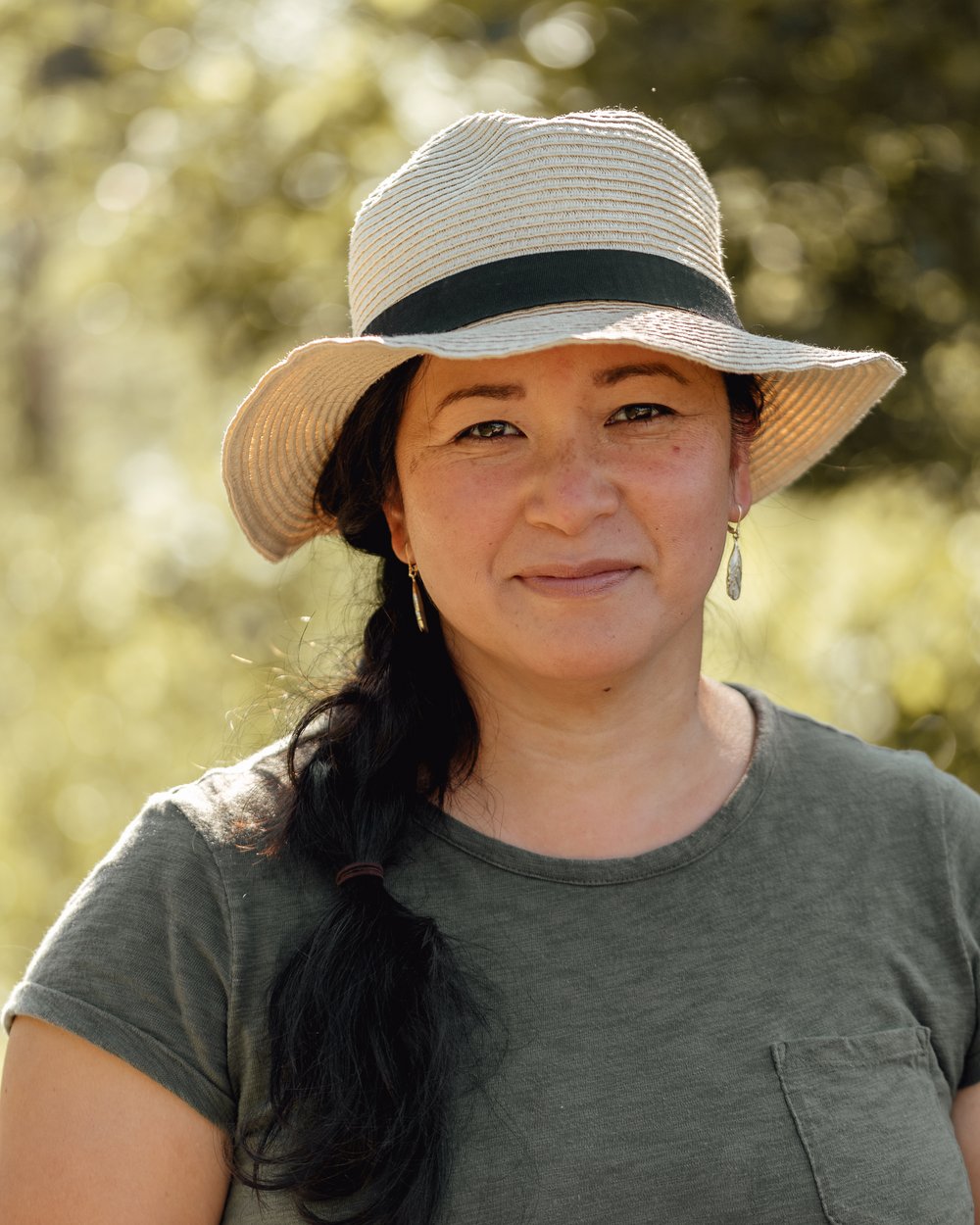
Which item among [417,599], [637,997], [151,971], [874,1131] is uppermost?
[417,599]

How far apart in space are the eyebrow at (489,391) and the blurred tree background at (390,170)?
481mm

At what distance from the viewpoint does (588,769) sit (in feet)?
6.71

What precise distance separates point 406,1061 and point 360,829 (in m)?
0.29

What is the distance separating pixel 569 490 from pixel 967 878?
A: 0.80m

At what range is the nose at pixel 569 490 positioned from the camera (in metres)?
1.81

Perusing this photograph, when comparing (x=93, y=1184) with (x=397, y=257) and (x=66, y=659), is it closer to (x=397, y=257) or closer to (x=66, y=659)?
(x=397, y=257)

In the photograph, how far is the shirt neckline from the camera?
192 centimetres

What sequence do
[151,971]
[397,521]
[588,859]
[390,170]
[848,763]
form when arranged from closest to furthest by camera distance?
[151,971]
[588,859]
[397,521]
[848,763]
[390,170]

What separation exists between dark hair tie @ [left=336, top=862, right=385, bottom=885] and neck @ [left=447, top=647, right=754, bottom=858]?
0.54ft

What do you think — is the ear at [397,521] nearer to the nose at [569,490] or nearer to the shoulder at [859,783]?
the nose at [569,490]

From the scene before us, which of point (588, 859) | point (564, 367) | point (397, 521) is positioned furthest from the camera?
point (397, 521)

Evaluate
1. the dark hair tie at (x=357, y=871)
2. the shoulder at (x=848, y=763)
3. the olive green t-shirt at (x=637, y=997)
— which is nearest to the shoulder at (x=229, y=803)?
the olive green t-shirt at (x=637, y=997)

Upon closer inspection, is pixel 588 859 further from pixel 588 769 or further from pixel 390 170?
pixel 390 170

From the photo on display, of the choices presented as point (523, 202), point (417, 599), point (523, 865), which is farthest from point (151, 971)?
point (523, 202)
